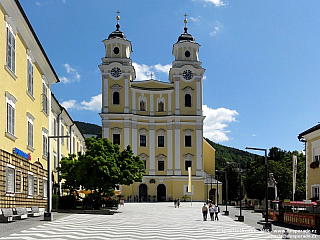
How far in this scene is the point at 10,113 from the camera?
2428 centimetres

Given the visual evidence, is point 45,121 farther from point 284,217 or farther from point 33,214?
point 284,217

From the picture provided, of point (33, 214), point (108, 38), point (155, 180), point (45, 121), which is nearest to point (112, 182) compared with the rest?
point (45, 121)

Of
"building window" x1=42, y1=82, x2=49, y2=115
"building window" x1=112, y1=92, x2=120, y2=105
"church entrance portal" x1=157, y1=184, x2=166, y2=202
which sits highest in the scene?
"building window" x1=112, y1=92, x2=120, y2=105

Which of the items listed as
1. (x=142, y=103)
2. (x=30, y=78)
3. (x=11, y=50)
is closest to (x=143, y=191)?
(x=142, y=103)

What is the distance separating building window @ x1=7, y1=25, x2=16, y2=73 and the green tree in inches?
642

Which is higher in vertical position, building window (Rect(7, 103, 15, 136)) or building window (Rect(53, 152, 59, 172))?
building window (Rect(7, 103, 15, 136))

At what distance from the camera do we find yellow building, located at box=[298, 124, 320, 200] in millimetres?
39250

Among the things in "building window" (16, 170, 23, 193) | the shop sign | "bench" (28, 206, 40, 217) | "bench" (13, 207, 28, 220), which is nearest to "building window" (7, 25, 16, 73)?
the shop sign

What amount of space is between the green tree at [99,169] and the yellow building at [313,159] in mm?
15603

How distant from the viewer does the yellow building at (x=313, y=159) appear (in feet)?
129

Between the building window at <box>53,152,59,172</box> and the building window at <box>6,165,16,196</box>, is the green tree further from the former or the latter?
the building window at <box>6,165,16,196</box>

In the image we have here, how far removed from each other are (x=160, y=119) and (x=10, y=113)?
5656 centimetres

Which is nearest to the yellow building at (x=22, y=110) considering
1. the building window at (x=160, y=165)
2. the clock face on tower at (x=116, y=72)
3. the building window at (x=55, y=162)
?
the building window at (x=55, y=162)

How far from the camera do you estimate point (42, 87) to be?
34.3 m
